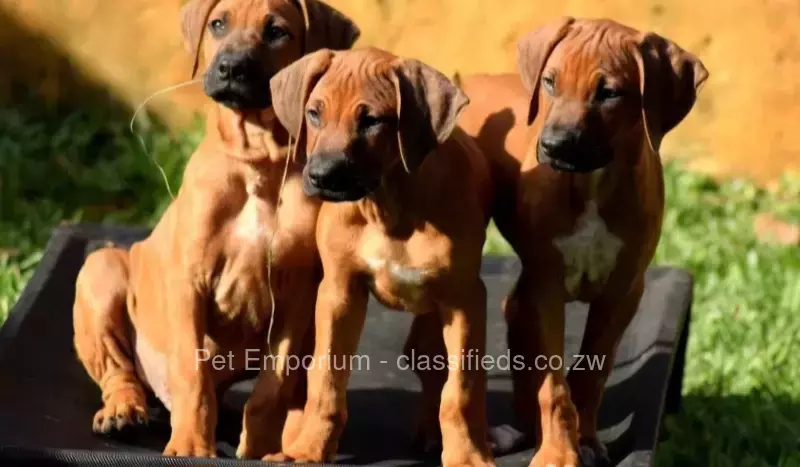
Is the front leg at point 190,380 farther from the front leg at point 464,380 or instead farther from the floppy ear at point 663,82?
the floppy ear at point 663,82

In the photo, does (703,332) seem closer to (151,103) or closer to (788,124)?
(788,124)

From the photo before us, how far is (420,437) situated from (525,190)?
0.71m

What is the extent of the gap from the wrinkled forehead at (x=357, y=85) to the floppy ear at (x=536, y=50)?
268 millimetres

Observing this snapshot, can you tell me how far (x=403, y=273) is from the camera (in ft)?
8.46

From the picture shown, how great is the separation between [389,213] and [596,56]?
51 centimetres

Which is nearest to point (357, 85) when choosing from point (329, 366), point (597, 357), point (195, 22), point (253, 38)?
point (253, 38)

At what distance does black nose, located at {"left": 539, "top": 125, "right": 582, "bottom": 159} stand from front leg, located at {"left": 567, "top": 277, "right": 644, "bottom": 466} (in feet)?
1.57

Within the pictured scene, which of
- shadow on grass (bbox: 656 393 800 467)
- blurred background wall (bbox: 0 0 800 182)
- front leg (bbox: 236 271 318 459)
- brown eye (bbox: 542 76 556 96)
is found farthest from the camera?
blurred background wall (bbox: 0 0 800 182)

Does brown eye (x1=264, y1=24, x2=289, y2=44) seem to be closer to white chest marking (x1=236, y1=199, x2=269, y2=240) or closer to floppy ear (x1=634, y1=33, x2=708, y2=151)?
white chest marking (x1=236, y1=199, x2=269, y2=240)

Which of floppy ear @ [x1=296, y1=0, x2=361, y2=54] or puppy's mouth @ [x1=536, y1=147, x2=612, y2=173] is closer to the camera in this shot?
puppy's mouth @ [x1=536, y1=147, x2=612, y2=173]

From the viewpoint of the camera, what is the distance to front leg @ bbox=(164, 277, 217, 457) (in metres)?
2.75

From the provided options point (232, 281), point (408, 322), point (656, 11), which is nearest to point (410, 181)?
point (232, 281)

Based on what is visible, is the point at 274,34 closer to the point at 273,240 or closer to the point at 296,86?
the point at 296,86

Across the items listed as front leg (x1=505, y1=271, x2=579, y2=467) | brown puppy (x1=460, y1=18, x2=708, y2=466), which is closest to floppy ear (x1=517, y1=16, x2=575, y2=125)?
brown puppy (x1=460, y1=18, x2=708, y2=466)
